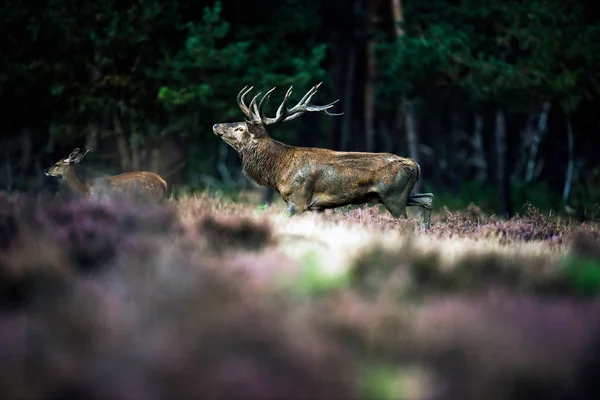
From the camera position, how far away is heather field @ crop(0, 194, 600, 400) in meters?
3.73

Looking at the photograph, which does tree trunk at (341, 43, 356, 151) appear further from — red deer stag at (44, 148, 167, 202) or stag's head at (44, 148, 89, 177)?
red deer stag at (44, 148, 167, 202)

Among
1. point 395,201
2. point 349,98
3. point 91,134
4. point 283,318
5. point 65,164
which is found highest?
point 283,318

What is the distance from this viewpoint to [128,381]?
361 cm

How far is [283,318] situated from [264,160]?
667 centimetres

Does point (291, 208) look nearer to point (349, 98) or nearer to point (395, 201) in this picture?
point (395, 201)

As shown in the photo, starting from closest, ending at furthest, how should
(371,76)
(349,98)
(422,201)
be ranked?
(422,201) < (371,76) < (349,98)

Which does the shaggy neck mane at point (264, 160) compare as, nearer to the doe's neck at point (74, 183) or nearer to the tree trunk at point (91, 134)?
the doe's neck at point (74, 183)

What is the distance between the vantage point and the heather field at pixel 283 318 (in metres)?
3.73

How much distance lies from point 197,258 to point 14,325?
1.74 m

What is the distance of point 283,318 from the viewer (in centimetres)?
441

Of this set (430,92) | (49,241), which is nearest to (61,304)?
(49,241)

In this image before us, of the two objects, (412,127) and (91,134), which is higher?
(91,134)

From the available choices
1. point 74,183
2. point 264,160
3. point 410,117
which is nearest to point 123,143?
point 74,183

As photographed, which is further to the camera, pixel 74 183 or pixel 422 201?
pixel 74 183
